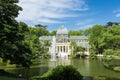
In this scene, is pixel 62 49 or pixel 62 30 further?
pixel 62 30

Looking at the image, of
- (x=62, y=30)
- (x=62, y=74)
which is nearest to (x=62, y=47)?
(x=62, y=30)

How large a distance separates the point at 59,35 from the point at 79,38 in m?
9.25

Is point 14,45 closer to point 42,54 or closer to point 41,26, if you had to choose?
point 42,54

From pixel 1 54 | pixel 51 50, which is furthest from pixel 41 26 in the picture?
pixel 1 54

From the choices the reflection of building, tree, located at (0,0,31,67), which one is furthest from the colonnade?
tree, located at (0,0,31,67)

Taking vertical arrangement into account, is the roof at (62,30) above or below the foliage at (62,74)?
above

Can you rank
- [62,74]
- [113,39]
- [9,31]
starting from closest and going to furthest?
[62,74] < [9,31] < [113,39]

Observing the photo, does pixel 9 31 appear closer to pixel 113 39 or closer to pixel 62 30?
pixel 113 39

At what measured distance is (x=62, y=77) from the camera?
21797mm

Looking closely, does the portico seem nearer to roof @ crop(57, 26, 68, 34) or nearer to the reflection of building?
the reflection of building

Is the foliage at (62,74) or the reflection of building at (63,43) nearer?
the foliage at (62,74)

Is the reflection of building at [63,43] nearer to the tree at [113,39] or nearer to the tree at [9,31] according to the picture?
the tree at [113,39]

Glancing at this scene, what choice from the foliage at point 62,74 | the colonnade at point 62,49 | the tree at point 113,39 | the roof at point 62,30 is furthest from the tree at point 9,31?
the roof at point 62,30

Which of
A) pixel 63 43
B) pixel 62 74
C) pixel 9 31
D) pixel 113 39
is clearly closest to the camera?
pixel 62 74
